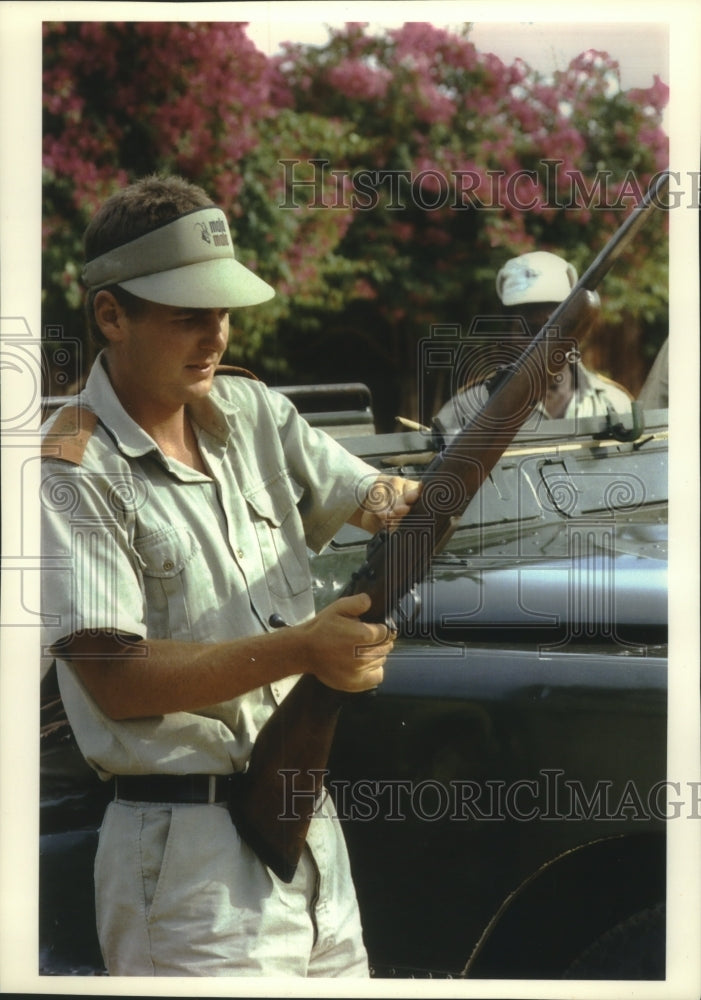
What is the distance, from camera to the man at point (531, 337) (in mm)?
2461

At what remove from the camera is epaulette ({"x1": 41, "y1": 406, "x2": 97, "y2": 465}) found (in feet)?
7.11

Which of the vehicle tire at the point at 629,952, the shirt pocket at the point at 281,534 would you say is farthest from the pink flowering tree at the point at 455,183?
the vehicle tire at the point at 629,952

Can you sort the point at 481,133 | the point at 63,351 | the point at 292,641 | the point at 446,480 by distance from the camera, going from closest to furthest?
the point at 292,641 < the point at 446,480 < the point at 63,351 < the point at 481,133

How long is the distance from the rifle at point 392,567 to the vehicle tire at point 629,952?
0.66m

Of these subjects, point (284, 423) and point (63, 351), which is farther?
point (63, 351)

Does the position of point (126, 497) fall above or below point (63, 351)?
below

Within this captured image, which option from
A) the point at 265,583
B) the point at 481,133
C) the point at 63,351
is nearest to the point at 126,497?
the point at 265,583

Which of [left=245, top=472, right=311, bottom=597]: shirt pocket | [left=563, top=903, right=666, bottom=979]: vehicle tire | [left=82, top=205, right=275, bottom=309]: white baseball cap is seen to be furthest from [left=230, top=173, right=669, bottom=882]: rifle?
[left=563, top=903, right=666, bottom=979]: vehicle tire

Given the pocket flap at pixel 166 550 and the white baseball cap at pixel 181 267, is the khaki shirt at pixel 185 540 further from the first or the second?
the white baseball cap at pixel 181 267

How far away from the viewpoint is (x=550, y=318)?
91.5 inches

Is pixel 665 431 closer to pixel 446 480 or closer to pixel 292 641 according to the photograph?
pixel 446 480

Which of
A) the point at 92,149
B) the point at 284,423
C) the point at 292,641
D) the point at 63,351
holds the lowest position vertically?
the point at 292,641

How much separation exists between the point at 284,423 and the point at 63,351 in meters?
0.53

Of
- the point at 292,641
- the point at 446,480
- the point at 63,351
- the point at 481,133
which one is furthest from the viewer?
the point at 481,133
